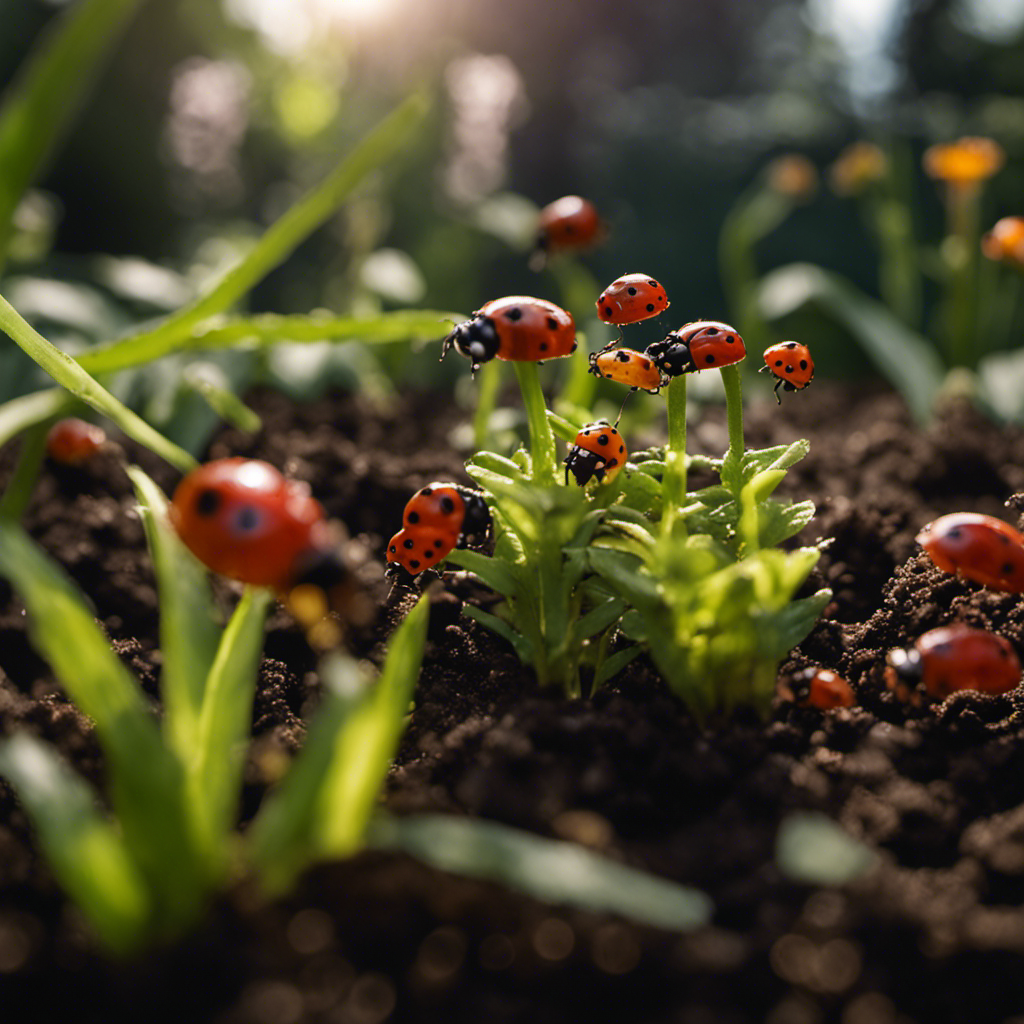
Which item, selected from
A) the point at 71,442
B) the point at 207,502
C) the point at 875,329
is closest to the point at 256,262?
the point at 71,442

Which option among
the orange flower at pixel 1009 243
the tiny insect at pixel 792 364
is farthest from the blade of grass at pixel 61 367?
the orange flower at pixel 1009 243

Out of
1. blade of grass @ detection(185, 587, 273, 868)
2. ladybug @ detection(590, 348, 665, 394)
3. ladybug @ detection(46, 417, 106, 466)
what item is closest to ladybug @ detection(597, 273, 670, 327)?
ladybug @ detection(590, 348, 665, 394)

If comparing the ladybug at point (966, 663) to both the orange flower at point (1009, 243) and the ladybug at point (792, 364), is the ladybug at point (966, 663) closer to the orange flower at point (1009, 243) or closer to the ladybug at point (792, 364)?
the ladybug at point (792, 364)

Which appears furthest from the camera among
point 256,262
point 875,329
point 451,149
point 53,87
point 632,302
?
point 451,149

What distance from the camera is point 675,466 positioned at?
3.57 feet

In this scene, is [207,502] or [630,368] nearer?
[207,502]

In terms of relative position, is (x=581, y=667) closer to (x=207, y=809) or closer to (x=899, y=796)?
(x=899, y=796)

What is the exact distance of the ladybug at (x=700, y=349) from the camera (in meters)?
1.03

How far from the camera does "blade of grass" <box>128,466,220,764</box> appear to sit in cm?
75

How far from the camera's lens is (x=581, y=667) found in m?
1.16

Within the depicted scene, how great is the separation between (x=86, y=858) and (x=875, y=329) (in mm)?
2802

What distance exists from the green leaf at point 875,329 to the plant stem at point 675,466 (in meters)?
1.63

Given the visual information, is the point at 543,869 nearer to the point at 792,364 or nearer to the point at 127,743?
the point at 127,743

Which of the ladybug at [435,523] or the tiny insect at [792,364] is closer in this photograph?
the ladybug at [435,523]
